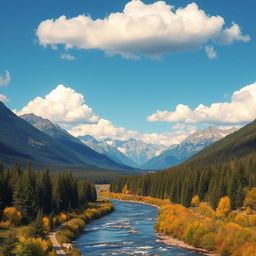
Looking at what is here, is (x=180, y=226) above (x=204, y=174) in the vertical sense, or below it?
below

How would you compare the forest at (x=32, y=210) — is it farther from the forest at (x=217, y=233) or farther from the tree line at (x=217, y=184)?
the tree line at (x=217, y=184)

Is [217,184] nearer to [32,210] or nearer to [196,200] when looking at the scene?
[196,200]

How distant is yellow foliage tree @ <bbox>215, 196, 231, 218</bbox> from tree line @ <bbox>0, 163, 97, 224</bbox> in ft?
179

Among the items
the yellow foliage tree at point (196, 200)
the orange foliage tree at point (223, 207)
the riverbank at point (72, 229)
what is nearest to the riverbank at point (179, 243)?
the riverbank at point (72, 229)

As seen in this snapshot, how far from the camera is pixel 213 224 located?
301 ft

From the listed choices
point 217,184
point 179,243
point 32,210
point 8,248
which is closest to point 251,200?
point 217,184

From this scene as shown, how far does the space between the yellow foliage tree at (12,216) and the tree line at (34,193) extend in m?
1.47

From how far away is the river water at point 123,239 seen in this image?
273ft

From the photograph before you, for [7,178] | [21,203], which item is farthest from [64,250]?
[7,178]

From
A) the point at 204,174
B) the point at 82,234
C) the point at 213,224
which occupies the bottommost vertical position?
the point at 82,234

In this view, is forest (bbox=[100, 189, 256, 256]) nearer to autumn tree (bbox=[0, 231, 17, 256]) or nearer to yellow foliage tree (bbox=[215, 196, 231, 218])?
yellow foliage tree (bbox=[215, 196, 231, 218])

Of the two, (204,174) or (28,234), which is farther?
(204,174)

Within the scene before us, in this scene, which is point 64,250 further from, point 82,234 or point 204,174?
point 204,174

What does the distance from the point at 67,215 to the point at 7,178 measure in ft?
79.1
